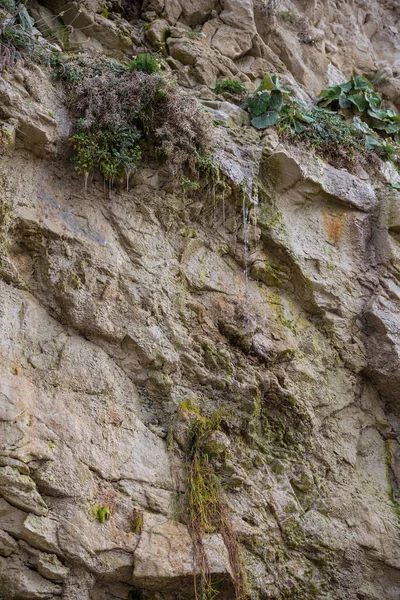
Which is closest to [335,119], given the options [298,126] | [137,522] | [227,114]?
[298,126]

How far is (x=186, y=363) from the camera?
5.32 m

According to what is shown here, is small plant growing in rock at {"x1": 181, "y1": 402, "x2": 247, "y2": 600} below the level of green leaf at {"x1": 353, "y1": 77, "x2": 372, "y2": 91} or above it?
below

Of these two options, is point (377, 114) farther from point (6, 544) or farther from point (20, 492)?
point (6, 544)

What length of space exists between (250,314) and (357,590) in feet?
9.16

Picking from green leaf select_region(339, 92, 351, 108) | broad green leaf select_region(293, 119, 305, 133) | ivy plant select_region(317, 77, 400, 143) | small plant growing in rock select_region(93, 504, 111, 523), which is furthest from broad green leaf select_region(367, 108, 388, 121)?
small plant growing in rock select_region(93, 504, 111, 523)

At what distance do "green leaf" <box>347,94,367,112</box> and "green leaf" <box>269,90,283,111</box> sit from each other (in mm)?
1821

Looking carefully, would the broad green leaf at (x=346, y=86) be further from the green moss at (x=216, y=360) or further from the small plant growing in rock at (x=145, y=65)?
the green moss at (x=216, y=360)

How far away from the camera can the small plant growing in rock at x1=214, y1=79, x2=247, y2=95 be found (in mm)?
7547

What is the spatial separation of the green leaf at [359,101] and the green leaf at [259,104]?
1.94 meters

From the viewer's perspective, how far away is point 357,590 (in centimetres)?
514

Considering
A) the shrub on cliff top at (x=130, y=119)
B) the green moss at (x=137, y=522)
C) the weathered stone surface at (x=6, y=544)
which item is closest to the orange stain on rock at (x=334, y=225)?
the shrub on cliff top at (x=130, y=119)

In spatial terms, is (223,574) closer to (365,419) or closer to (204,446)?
(204,446)

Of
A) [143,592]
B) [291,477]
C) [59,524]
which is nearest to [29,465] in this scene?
[59,524]

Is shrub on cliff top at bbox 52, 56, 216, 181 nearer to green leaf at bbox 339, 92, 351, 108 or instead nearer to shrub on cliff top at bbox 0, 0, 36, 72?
shrub on cliff top at bbox 0, 0, 36, 72
